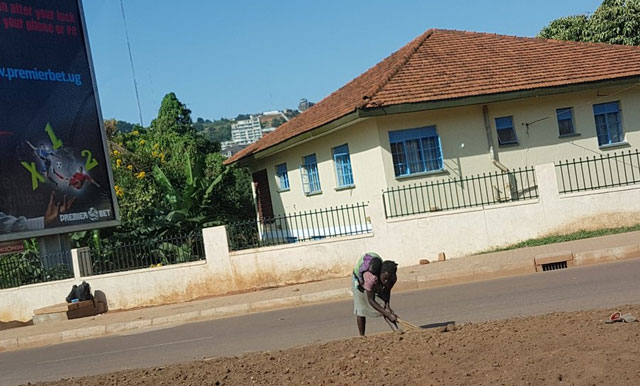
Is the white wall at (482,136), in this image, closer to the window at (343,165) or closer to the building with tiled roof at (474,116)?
the building with tiled roof at (474,116)

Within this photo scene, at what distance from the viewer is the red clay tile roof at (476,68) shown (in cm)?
1748

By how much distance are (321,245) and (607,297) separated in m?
7.50

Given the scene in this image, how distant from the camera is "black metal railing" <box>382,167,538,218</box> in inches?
655

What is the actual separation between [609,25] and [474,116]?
14.1 metres

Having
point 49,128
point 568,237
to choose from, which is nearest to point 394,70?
point 568,237

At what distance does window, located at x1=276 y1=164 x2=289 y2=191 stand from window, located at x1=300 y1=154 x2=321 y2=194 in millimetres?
1755

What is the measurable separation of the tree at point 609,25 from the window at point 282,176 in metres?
14.6

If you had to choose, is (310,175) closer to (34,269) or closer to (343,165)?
(343,165)

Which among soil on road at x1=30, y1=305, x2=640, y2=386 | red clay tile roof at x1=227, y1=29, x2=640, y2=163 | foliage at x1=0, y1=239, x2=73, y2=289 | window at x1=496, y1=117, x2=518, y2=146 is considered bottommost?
soil on road at x1=30, y1=305, x2=640, y2=386

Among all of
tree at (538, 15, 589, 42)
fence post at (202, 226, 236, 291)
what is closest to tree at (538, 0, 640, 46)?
tree at (538, 15, 589, 42)

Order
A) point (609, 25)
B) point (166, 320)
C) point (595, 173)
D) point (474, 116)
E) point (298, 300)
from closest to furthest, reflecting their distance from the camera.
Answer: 1. point (298, 300)
2. point (166, 320)
3. point (474, 116)
4. point (595, 173)
5. point (609, 25)

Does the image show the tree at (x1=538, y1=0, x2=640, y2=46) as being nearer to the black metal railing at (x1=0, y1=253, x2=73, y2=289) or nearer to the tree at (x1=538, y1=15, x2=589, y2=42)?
the tree at (x1=538, y1=15, x2=589, y2=42)

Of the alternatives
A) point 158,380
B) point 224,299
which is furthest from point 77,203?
point 158,380

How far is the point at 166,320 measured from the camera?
1372 centimetres
